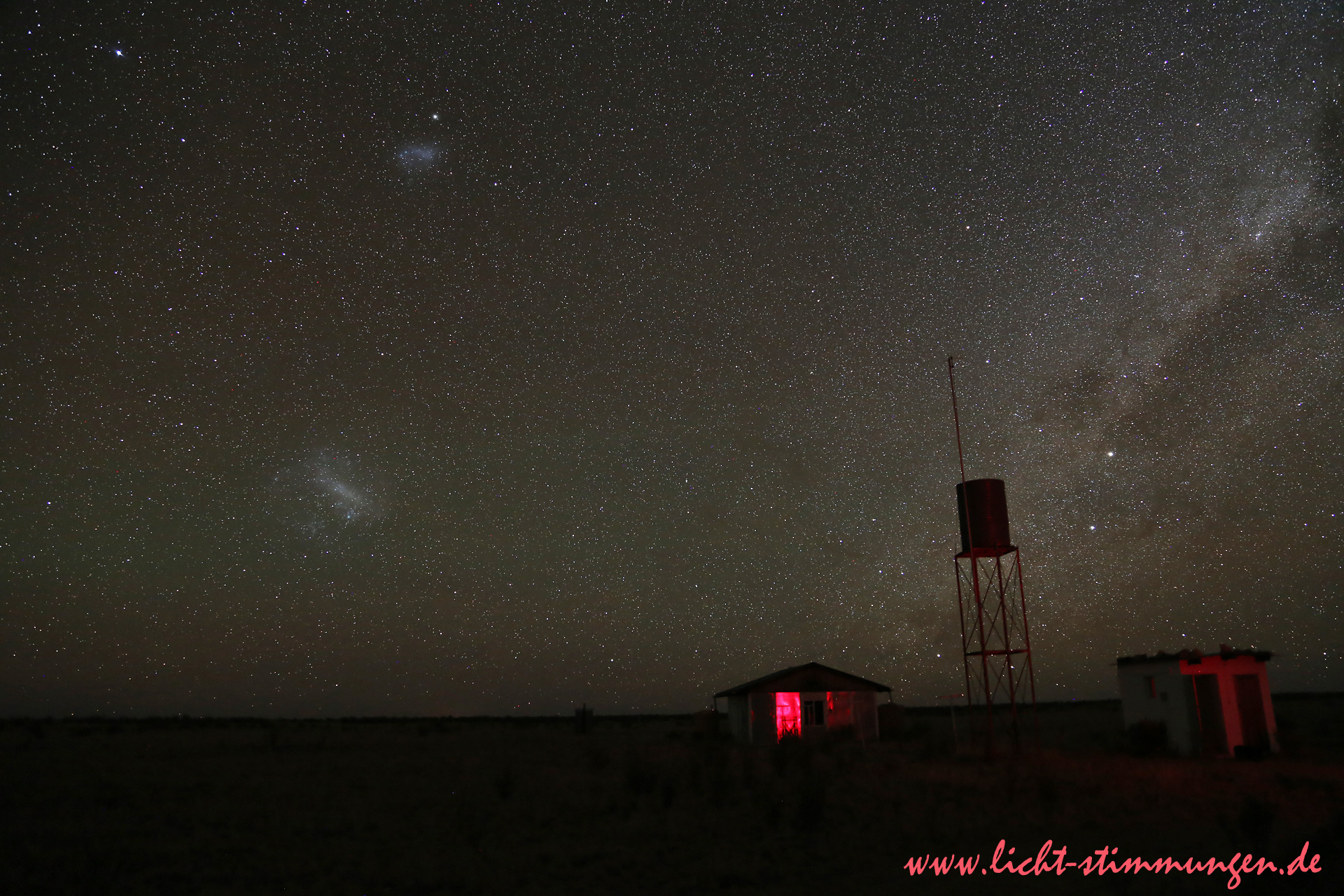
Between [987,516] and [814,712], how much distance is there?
39.0 ft

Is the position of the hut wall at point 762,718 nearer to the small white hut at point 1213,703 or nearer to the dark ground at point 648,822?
the dark ground at point 648,822

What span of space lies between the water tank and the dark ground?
5.59 metres

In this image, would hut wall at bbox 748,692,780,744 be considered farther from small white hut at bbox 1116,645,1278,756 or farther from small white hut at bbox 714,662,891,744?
small white hut at bbox 1116,645,1278,756

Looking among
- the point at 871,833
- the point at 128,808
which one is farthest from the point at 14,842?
the point at 871,833

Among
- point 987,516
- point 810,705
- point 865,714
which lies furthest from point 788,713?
point 987,516

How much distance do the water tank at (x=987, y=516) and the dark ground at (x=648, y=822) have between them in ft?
18.4

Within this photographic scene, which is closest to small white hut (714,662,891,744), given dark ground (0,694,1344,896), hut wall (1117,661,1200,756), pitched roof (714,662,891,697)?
pitched roof (714,662,891,697)

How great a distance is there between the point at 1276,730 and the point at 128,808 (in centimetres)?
2728

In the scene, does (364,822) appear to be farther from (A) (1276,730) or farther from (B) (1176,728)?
(A) (1276,730)

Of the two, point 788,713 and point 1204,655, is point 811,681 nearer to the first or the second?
point 788,713

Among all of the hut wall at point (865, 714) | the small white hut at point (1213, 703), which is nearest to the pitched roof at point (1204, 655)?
the small white hut at point (1213, 703)

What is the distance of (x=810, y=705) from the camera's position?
104ft

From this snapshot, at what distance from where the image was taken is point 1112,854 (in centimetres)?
1041

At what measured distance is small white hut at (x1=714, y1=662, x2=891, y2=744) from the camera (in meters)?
31.3
